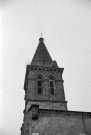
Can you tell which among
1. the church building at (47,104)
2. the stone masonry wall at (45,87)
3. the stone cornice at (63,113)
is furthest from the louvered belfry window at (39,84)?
the stone cornice at (63,113)

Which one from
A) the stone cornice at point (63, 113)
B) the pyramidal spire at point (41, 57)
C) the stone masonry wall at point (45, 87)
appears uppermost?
the pyramidal spire at point (41, 57)

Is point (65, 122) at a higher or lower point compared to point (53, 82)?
lower

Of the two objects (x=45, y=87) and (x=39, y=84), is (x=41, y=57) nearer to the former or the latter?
(x=39, y=84)

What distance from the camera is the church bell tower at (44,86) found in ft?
89.0

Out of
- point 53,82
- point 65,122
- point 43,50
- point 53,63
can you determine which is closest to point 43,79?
point 53,82

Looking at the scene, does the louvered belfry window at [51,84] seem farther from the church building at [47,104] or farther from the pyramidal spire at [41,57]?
the pyramidal spire at [41,57]

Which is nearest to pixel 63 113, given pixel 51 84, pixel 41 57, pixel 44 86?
pixel 44 86

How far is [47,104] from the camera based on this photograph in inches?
1065

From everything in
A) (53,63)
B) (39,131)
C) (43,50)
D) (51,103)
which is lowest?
(39,131)

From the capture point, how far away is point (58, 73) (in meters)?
30.6

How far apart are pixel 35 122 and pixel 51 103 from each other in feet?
23.2

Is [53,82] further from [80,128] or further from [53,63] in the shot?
[80,128]

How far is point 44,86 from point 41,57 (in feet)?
17.4

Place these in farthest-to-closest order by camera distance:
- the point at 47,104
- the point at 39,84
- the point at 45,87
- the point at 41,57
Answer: the point at 41,57 → the point at 39,84 → the point at 45,87 → the point at 47,104
